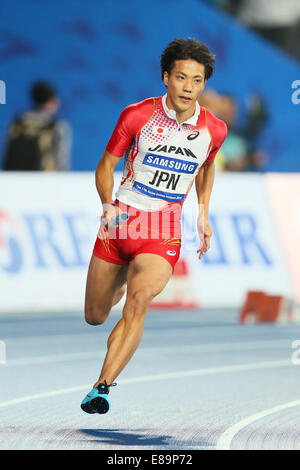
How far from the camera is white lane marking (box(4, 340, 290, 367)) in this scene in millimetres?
9859

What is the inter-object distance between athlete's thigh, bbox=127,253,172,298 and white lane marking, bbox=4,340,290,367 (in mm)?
3187

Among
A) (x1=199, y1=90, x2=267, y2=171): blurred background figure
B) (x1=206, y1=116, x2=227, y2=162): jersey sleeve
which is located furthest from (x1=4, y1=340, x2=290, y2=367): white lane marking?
(x1=199, y1=90, x2=267, y2=171): blurred background figure

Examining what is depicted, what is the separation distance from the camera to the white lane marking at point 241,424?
6023 millimetres

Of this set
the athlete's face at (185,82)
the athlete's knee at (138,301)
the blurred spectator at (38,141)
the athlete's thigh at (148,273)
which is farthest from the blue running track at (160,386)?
the blurred spectator at (38,141)

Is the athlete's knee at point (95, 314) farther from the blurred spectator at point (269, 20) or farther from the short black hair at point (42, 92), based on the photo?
the blurred spectator at point (269, 20)

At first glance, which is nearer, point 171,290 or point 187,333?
point 187,333

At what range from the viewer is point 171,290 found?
1438cm

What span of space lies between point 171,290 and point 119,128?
786 cm

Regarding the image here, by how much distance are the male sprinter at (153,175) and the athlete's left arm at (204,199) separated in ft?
0.16

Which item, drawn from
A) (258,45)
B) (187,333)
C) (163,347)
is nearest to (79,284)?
(187,333)

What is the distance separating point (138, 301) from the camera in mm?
6449

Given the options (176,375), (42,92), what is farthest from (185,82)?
(42,92)

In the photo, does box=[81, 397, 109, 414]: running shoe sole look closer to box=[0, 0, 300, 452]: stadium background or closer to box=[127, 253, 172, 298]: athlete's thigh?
box=[0, 0, 300, 452]: stadium background

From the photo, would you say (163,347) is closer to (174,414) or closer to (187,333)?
(187,333)
